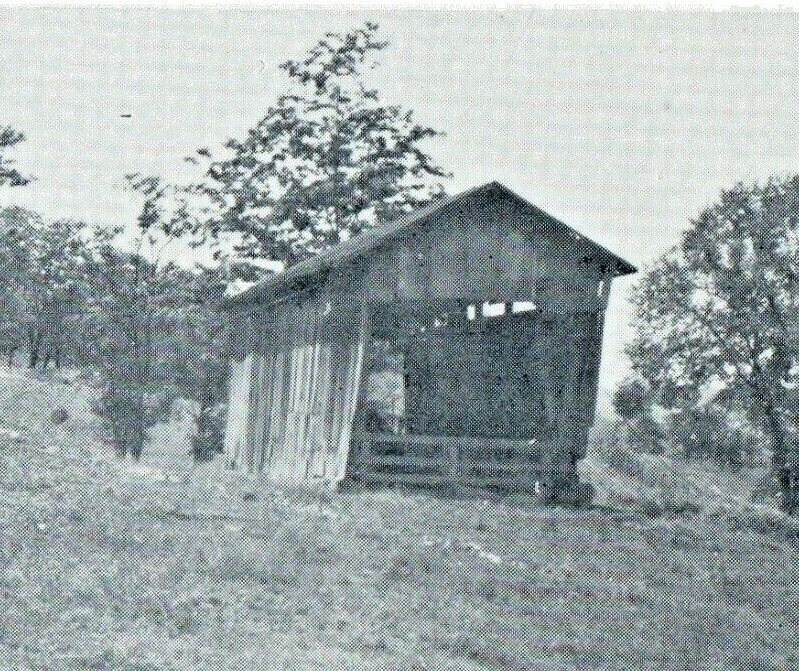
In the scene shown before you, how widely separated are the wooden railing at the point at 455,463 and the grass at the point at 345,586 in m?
2.99

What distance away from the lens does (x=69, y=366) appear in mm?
93375

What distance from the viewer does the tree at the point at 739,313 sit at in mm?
36031

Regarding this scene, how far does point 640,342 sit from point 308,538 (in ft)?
91.8

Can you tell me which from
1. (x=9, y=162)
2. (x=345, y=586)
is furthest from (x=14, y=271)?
(x=345, y=586)

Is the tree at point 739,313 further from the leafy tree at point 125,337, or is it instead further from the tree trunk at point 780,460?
the leafy tree at point 125,337

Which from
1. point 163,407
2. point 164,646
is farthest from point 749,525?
point 163,407

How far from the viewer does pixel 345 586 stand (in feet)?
31.5

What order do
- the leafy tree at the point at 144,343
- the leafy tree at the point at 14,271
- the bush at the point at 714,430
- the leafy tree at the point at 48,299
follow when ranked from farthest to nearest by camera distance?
the leafy tree at the point at 48,299 < the leafy tree at the point at 14,271 < the leafy tree at the point at 144,343 < the bush at the point at 714,430

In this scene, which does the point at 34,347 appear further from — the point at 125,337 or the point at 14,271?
the point at 125,337

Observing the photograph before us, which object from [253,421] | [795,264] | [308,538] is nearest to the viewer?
[308,538]

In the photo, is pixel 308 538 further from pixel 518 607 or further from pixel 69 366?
pixel 69 366

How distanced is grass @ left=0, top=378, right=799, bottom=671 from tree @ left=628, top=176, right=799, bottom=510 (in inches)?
791

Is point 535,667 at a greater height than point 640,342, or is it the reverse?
point 640,342

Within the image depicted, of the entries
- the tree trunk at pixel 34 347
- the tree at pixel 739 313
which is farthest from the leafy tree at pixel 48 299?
the tree at pixel 739 313
